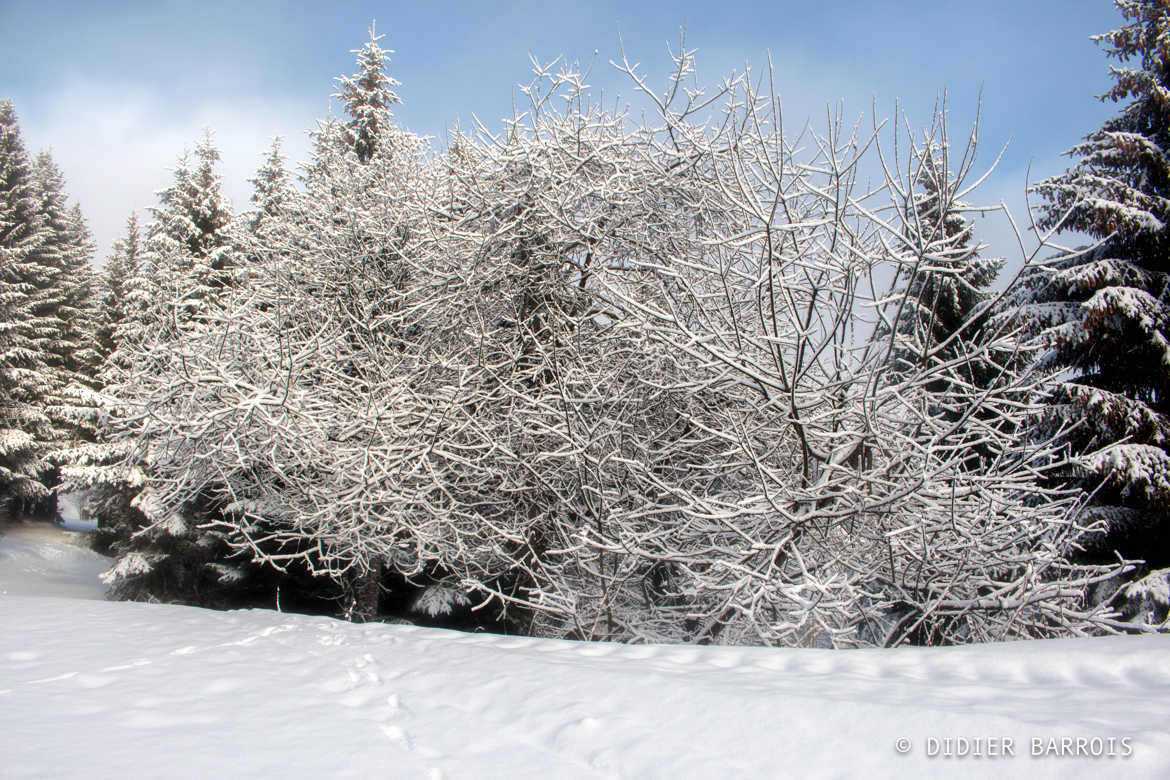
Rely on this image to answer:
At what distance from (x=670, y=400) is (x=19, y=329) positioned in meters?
24.8

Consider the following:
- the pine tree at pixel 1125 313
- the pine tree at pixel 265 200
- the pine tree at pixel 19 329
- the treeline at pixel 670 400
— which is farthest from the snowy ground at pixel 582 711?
the pine tree at pixel 19 329

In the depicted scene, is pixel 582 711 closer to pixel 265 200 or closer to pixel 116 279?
pixel 265 200

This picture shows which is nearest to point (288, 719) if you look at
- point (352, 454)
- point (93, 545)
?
point (352, 454)

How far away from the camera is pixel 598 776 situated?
6.67ft

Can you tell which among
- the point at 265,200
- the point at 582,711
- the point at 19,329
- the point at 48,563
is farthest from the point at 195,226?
the point at 582,711

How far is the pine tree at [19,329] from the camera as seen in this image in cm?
1975

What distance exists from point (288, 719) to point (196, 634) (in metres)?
2.15

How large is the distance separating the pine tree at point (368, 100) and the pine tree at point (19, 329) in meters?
12.9

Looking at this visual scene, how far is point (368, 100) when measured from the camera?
52.4ft

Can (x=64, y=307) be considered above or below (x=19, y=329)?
above

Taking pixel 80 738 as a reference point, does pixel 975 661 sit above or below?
above

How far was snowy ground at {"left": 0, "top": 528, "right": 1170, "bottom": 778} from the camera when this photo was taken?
2.02m

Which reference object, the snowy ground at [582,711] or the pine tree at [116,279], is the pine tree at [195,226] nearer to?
the pine tree at [116,279]

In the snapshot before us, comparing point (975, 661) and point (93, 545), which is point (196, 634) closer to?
point (975, 661)
